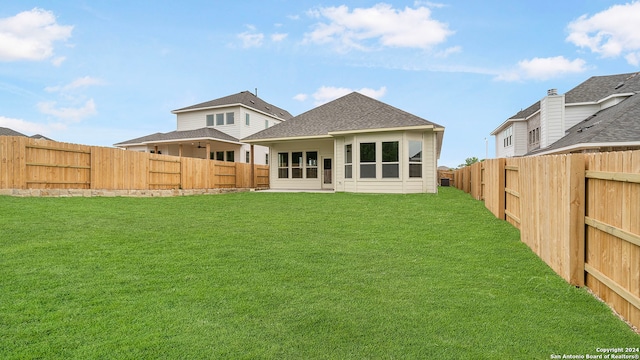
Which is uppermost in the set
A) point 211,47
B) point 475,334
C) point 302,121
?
point 211,47

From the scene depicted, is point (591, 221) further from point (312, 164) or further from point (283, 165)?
point (283, 165)

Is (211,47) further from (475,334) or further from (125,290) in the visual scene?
(475,334)

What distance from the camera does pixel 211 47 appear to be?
1706cm

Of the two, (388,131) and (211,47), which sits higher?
(211,47)

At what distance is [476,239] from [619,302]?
10.6 feet

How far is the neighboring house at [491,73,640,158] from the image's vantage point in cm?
1313

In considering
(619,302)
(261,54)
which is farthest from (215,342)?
(261,54)

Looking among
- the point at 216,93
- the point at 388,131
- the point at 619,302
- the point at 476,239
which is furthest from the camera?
the point at 216,93

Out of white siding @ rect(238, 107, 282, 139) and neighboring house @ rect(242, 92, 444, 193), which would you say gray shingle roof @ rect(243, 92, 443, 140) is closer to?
neighboring house @ rect(242, 92, 444, 193)

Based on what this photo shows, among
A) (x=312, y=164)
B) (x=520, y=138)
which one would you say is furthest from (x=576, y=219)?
(x=520, y=138)

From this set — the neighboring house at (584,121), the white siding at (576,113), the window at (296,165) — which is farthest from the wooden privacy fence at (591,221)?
the white siding at (576,113)

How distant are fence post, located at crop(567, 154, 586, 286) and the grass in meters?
0.23

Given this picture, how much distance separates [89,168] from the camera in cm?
1281

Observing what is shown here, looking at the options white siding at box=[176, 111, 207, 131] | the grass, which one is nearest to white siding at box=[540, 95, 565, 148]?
the grass
